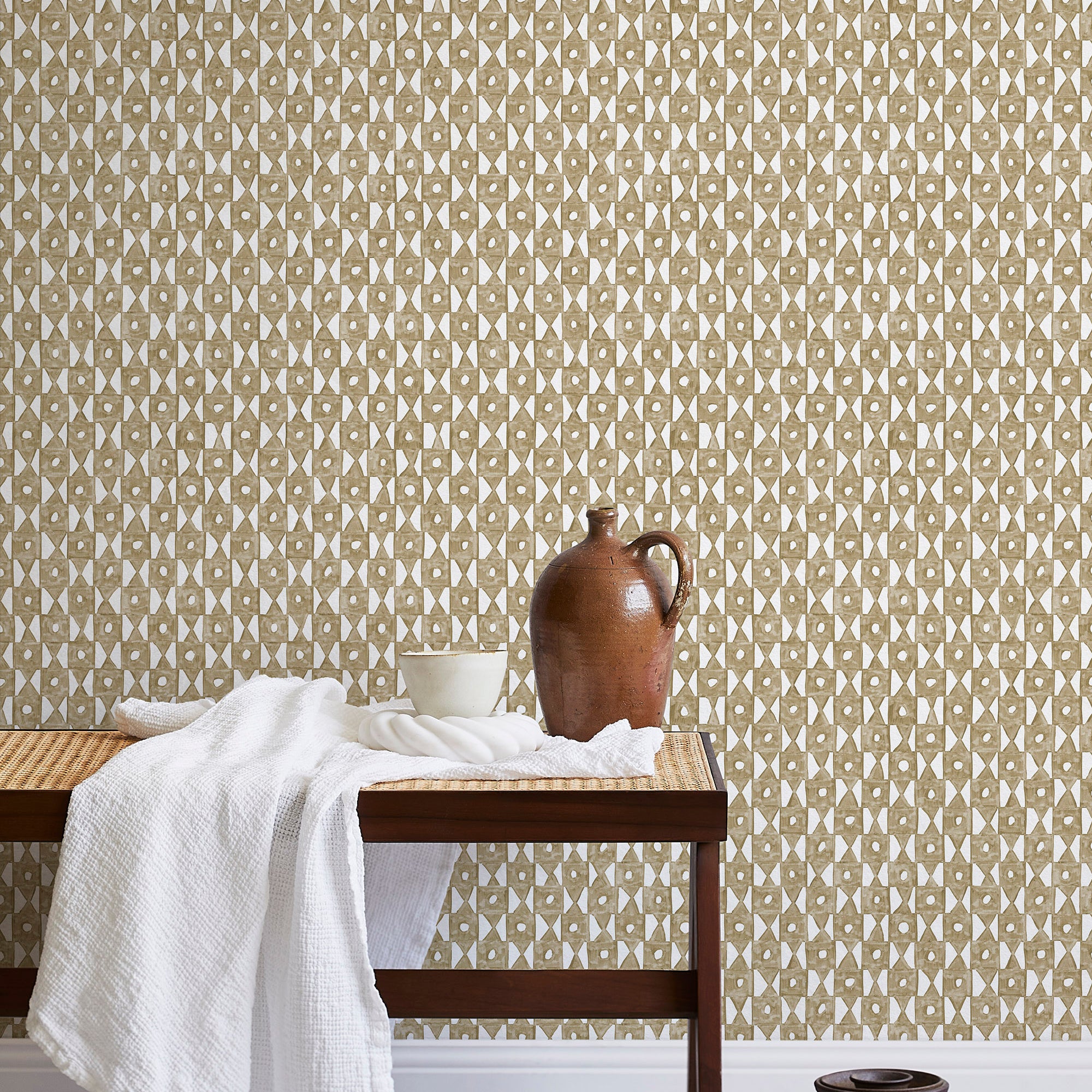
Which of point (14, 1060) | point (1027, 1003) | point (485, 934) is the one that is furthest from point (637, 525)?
point (14, 1060)

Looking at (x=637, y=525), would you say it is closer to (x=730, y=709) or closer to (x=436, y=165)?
(x=730, y=709)

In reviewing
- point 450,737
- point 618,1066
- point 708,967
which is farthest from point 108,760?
point 618,1066

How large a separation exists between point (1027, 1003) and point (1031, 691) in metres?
0.58

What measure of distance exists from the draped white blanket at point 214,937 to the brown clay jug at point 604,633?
0.70 ft

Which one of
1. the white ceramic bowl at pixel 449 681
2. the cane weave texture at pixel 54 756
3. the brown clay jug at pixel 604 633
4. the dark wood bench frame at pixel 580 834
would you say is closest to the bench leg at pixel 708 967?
the dark wood bench frame at pixel 580 834

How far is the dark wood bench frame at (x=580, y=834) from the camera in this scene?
4.44 feet

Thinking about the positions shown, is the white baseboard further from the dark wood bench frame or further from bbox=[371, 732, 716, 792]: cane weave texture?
bbox=[371, 732, 716, 792]: cane weave texture

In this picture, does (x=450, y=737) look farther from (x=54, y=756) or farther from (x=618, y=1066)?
(x=618, y=1066)

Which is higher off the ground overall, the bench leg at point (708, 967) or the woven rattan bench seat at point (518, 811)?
the woven rattan bench seat at point (518, 811)

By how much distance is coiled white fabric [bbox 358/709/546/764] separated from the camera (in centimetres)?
151

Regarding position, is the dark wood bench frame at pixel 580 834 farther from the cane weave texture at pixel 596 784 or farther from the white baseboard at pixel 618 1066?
the white baseboard at pixel 618 1066

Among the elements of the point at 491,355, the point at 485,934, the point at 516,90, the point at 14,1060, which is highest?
the point at 516,90

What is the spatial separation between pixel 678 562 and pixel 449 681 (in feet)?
1.26

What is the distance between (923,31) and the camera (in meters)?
2.04
